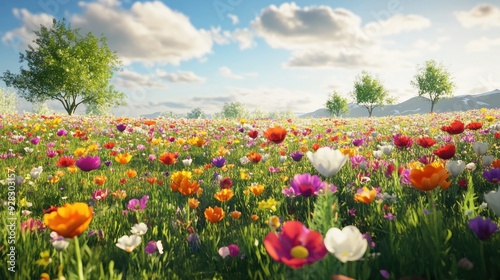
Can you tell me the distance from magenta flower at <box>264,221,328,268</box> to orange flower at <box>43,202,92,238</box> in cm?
79

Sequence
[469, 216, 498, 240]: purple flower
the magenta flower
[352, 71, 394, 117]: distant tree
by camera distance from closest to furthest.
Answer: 1. the magenta flower
2. [469, 216, 498, 240]: purple flower
3. [352, 71, 394, 117]: distant tree

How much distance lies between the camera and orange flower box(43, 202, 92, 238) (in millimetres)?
1295

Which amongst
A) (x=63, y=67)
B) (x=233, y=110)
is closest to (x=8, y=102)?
(x=63, y=67)

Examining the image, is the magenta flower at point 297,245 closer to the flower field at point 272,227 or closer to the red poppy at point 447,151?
the flower field at point 272,227

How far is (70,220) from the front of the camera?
1.33 m

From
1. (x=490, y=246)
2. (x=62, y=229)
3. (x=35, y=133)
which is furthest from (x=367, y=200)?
(x=35, y=133)

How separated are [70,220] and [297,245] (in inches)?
38.4

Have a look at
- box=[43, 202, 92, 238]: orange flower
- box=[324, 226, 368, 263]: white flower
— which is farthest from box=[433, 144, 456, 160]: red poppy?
box=[43, 202, 92, 238]: orange flower

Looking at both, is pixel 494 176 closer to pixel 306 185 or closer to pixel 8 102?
pixel 306 185

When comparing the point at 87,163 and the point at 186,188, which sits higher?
the point at 87,163

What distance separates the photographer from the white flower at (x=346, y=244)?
120cm

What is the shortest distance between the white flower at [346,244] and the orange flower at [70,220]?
1018 millimetres

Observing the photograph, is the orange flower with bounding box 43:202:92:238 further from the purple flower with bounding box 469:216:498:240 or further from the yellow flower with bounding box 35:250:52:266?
the purple flower with bounding box 469:216:498:240

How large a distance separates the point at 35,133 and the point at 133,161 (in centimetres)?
440
